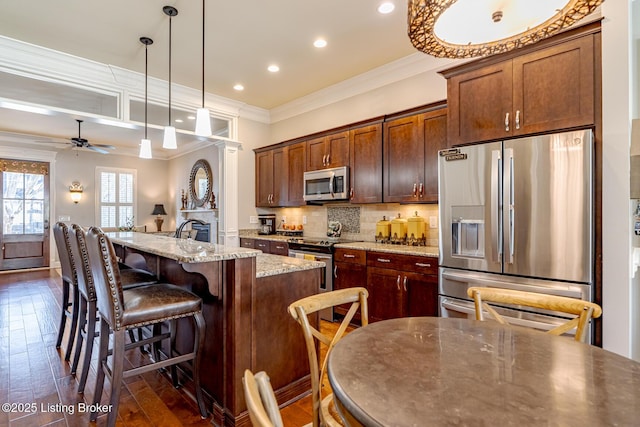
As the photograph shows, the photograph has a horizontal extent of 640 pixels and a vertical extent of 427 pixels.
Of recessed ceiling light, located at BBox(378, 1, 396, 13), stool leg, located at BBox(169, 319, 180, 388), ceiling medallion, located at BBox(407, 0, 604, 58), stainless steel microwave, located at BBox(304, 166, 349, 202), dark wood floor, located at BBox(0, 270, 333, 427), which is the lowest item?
dark wood floor, located at BBox(0, 270, 333, 427)

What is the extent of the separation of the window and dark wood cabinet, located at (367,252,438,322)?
722cm

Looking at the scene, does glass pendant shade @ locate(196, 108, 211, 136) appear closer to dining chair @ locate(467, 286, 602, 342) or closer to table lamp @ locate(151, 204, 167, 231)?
dining chair @ locate(467, 286, 602, 342)

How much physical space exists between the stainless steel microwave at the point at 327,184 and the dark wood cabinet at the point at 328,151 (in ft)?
0.31

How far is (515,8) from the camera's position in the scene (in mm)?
1371

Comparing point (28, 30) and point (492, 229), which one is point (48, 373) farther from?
point (492, 229)

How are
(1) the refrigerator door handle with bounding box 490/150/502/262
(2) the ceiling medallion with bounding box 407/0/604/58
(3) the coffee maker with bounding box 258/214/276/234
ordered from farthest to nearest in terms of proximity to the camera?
1. (3) the coffee maker with bounding box 258/214/276/234
2. (1) the refrigerator door handle with bounding box 490/150/502/262
3. (2) the ceiling medallion with bounding box 407/0/604/58

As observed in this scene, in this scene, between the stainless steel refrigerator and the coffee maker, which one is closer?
the stainless steel refrigerator

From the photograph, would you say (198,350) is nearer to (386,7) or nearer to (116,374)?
(116,374)

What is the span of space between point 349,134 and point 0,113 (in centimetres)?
597

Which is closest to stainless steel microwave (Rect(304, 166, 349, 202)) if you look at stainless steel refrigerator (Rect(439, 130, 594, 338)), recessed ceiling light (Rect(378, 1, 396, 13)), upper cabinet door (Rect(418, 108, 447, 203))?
upper cabinet door (Rect(418, 108, 447, 203))

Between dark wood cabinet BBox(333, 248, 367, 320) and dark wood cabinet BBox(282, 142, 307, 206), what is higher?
dark wood cabinet BBox(282, 142, 307, 206)

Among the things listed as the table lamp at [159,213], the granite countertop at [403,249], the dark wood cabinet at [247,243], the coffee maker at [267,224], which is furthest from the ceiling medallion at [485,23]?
the table lamp at [159,213]

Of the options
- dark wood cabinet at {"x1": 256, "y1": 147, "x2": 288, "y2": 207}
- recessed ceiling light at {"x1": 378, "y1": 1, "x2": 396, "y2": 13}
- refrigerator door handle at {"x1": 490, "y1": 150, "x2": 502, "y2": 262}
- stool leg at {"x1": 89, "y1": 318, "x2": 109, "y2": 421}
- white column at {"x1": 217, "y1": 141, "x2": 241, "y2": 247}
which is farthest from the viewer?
white column at {"x1": 217, "y1": 141, "x2": 241, "y2": 247}

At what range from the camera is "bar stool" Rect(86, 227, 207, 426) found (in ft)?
5.60
